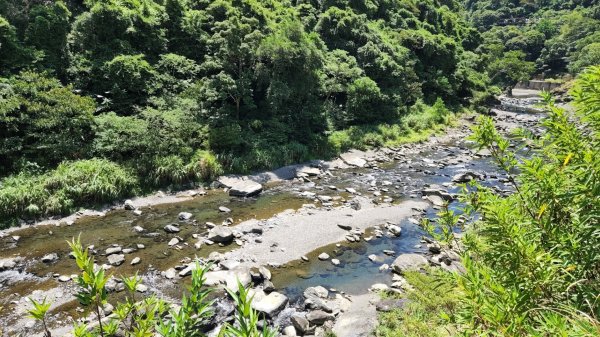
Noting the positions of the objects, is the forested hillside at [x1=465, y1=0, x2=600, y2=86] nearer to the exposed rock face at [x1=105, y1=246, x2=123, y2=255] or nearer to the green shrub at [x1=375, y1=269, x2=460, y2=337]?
the green shrub at [x1=375, y1=269, x2=460, y2=337]

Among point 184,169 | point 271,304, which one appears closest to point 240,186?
point 184,169

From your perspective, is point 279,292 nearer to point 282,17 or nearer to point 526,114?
point 282,17

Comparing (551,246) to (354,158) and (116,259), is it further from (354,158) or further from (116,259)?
(354,158)

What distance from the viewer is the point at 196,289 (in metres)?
2.98

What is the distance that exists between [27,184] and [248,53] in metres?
17.3

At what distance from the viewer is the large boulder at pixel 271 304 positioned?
1160cm

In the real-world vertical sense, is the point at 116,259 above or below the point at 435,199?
below

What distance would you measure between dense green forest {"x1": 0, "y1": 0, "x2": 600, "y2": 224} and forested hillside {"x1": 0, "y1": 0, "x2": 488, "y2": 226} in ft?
0.32

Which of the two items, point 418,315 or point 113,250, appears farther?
point 113,250

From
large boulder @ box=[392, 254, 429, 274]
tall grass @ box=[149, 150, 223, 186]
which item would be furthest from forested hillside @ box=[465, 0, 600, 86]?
tall grass @ box=[149, 150, 223, 186]

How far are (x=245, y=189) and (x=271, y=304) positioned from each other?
1172 centimetres

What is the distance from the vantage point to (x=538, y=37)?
8694 centimetres

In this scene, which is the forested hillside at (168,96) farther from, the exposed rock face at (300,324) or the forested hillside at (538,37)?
the forested hillside at (538,37)

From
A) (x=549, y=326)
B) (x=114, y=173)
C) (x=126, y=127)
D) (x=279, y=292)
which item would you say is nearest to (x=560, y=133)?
(x=549, y=326)
